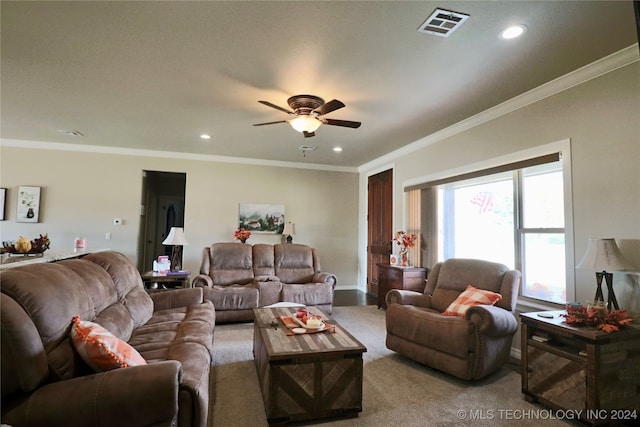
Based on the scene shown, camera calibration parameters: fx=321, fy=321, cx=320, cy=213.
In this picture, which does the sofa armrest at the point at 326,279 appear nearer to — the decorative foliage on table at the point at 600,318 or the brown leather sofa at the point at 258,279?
the brown leather sofa at the point at 258,279

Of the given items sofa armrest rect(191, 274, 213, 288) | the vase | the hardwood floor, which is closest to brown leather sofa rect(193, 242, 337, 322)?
sofa armrest rect(191, 274, 213, 288)

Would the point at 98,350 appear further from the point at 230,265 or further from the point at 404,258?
the point at 404,258

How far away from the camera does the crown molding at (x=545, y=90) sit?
244 cm

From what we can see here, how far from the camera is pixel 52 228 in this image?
546 cm

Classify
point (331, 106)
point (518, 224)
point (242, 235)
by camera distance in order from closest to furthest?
1. point (331, 106)
2. point (518, 224)
3. point (242, 235)

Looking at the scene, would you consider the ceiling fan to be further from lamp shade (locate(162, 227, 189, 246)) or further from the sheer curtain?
lamp shade (locate(162, 227, 189, 246))

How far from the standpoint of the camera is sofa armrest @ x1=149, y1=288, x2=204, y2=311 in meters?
3.19

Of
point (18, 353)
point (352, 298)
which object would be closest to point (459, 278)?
point (352, 298)

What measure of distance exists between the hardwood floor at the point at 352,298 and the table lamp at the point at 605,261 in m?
3.62

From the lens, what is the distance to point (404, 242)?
16.4 ft

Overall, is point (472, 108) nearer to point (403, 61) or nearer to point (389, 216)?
point (403, 61)

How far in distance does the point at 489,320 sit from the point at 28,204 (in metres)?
6.88

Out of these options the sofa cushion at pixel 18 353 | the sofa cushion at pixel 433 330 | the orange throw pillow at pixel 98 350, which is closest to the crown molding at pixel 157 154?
the sofa cushion at pixel 433 330

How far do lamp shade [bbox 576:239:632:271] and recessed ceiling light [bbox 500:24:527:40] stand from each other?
1.60 meters
